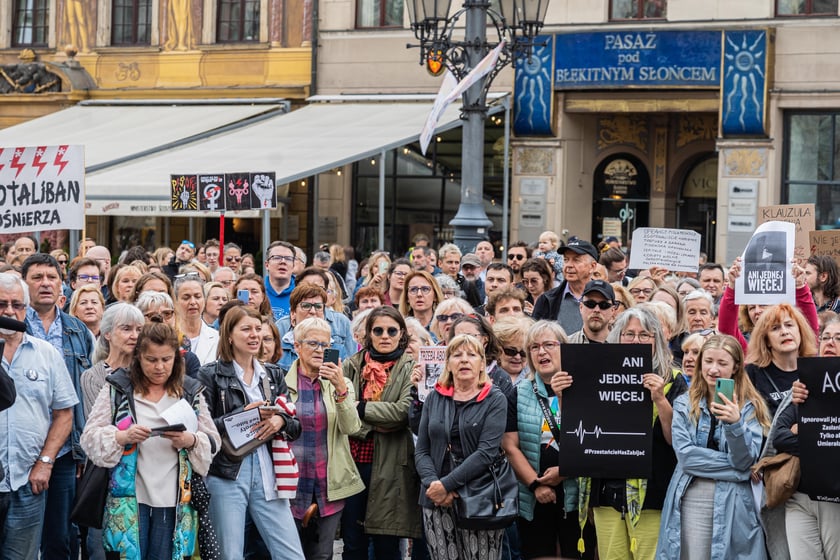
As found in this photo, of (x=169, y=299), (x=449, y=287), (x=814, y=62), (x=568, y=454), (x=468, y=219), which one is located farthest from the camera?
(x=814, y=62)

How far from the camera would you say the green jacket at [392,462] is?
8.11m

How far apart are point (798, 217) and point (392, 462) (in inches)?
221

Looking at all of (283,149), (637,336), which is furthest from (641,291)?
(283,149)

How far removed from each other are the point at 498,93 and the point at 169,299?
599 inches

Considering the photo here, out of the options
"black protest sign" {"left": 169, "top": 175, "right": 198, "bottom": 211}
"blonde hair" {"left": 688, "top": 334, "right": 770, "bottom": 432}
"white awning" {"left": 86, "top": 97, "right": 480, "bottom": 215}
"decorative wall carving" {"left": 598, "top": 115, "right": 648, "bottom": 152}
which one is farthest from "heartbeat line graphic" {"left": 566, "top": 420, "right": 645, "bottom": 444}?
"decorative wall carving" {"left": 598, "top": 115, "right": 648, "bottom": 152}

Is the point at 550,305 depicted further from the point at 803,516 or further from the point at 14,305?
the point at 14,305

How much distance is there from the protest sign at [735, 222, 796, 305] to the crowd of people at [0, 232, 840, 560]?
0.08 metres

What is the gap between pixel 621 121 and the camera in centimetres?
2367

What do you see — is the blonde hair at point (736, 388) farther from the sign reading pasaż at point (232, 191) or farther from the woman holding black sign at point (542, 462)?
the sign reading pasaż at point (232, 191)

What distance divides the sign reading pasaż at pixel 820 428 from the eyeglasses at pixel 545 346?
4.88 ft

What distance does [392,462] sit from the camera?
8227 mm

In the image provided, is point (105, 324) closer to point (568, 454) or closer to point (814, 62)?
point (568, 454)

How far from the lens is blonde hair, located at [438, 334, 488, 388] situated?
7645 millimetres

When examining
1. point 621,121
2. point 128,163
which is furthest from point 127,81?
point 621,121
